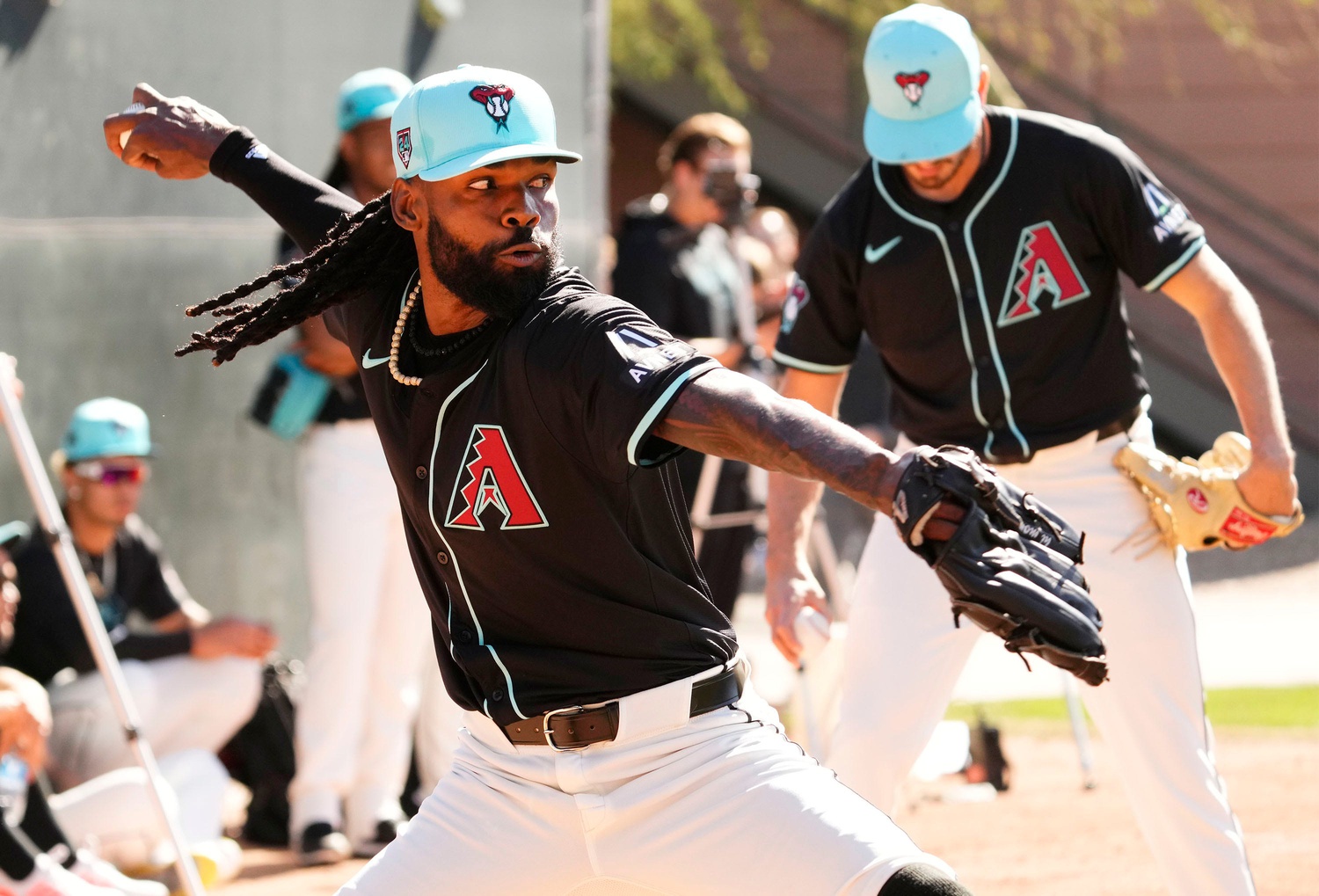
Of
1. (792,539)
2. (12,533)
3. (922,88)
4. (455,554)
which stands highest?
(922,88)

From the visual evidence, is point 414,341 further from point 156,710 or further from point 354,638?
point 156,710

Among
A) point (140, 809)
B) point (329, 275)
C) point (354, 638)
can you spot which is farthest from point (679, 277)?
point (329, 275)

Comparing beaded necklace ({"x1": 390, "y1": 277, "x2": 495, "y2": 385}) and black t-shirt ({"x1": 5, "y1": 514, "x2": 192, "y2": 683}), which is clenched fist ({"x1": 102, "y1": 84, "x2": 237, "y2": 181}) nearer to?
beaded necklace ({"x1": 390, "y1": 277, "x2": 495, "y2": 385})

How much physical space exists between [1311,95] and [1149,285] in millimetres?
13664

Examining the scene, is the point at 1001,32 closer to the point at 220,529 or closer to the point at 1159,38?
the point at 1159,38

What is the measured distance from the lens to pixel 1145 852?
20.8ft

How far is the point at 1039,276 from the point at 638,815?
2.08m

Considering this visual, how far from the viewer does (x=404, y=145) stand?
3.36 metres

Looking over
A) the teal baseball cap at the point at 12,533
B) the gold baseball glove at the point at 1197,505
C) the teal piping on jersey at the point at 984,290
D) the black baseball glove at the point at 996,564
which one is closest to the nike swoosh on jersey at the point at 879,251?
the teal piping on jersey at the point at 984,290

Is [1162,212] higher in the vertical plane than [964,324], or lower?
higher

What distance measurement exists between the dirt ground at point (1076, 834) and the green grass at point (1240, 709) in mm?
479

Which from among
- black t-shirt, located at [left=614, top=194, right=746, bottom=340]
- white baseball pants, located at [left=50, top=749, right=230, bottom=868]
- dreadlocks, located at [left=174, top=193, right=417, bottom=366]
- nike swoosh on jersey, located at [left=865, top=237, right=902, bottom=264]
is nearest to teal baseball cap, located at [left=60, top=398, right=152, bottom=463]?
white baseball pants, located at [left=50, top=749, right=230, bottom=868]

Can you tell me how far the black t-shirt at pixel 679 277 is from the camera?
782 cm

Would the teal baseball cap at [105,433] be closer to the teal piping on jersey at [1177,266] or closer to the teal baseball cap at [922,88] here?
the teal baseball cap at [922,88]
